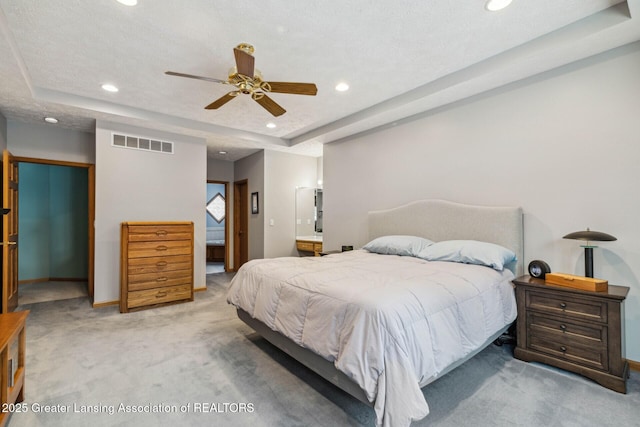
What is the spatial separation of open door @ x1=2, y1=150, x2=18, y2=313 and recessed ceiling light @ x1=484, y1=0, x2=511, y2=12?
4.89 metres

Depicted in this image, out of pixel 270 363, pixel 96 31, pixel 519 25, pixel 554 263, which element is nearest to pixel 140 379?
pixel 270 363

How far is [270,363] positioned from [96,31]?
3021mm

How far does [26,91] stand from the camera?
3.12 metres

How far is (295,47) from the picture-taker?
251 cm

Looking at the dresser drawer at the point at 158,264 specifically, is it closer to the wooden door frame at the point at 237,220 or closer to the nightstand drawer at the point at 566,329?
the wooden door frame at the point at 237,220

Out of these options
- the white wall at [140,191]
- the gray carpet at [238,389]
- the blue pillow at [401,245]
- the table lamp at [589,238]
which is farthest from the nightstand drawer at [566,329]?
the white wall at [140,191]

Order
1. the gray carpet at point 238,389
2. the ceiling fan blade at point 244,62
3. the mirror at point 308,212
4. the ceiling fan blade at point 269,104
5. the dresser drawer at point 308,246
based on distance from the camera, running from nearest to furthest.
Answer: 1. the gray carpet at point 238,389
2. the ceiling fan blade at point 244,62
3. the ceiling fan blade at point 269,104
4. the dresser drawer at point 308,246
5. the mirror at point 308,212

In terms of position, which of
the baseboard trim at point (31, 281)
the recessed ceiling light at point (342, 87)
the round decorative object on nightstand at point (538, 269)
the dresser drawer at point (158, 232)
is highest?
the recessed ceiling light at point (342, 87)

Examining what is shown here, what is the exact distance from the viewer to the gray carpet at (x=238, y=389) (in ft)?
5.86

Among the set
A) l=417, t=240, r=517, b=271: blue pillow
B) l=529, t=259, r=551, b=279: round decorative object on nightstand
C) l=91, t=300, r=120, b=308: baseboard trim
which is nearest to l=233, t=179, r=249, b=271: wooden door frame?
l=91, t=300, r=120, b=308: baseboard trim

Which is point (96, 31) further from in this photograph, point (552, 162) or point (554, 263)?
point (554, 263)

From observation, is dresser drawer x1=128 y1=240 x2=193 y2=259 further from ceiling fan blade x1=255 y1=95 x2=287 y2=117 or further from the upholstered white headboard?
the upholstered white headboard

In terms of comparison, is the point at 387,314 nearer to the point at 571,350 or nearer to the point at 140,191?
the point at 571,350

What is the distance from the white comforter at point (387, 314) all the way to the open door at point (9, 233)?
2901 mm
